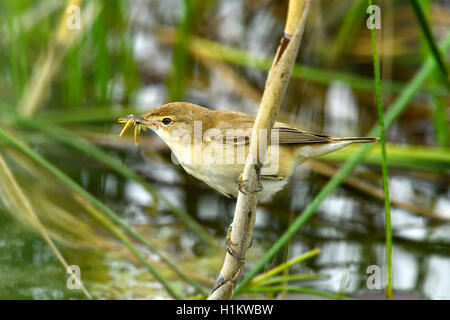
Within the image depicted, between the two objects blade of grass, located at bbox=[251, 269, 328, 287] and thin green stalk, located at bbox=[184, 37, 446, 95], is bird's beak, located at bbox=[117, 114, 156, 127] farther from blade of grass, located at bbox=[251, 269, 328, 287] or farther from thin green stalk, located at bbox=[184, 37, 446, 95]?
thin green stalk, located at bbox=[184, 37, 446, 95]

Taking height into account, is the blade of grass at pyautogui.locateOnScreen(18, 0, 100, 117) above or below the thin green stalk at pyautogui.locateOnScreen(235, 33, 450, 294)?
above

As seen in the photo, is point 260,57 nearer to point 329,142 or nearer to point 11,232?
point 11,232

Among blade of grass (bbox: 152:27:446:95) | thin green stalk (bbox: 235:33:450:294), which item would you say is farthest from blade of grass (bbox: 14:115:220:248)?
blade of grass (bbox: 152:27:446:95)

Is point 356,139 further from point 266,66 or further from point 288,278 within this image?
point 266,66

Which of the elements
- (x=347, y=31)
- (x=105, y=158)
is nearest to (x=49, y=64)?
(x=105, y=158)

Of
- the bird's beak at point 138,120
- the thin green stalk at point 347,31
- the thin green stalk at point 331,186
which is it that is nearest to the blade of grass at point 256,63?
the thin green stalk at point 347,31

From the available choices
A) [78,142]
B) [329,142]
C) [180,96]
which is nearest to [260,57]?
[180,96]

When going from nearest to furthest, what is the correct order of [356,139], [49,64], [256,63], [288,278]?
[356,139] < [288,278] < [49,64] < [256,63]

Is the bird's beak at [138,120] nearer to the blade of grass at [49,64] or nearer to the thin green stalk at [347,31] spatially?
the blade of grass at [49,64]

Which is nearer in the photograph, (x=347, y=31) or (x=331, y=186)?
(x=331, y=186)
